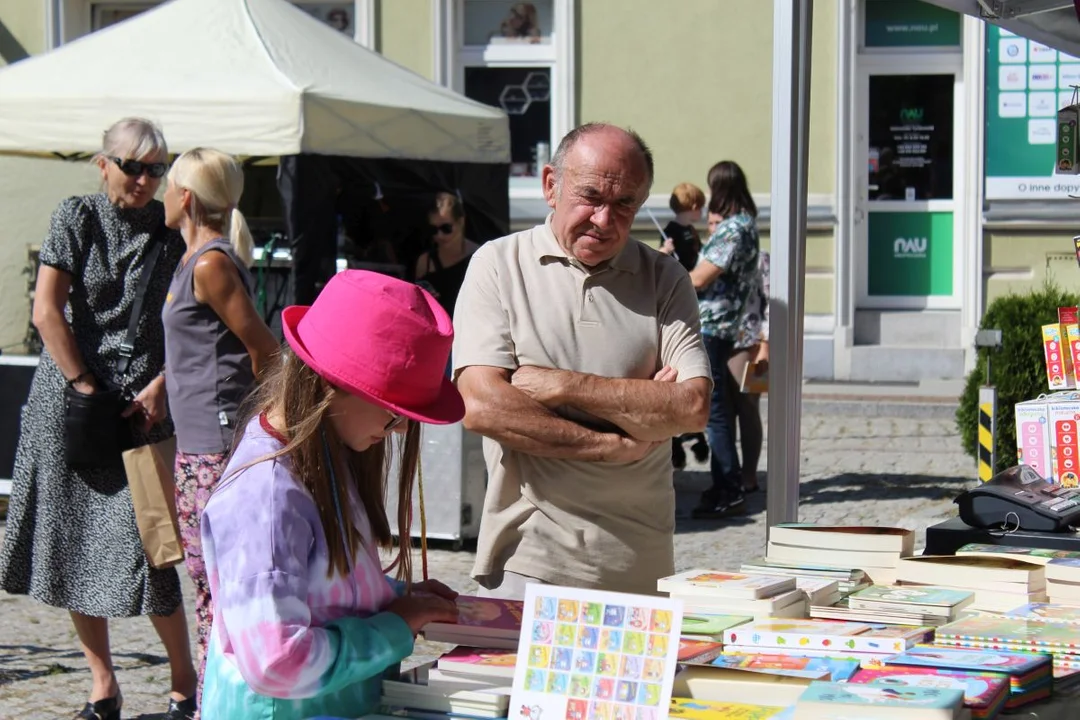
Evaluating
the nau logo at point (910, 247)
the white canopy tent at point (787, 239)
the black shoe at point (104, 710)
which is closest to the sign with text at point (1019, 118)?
the nau logo at point (910, 247)

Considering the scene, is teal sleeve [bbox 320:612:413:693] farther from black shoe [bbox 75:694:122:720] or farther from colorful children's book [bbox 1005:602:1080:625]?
black shoe [bbox 75:694:122:720]

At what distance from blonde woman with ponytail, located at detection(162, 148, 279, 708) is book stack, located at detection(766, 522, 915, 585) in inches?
68.0

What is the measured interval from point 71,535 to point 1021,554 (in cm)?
293

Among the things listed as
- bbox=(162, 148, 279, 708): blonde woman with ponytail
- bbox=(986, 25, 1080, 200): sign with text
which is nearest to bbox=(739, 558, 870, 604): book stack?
bbox=(162, 148, 279, 708): blonde woman with ponytail

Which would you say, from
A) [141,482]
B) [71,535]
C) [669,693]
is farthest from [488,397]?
[71,535]

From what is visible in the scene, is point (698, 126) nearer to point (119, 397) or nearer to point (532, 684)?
point (119, 397)

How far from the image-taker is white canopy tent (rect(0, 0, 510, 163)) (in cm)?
727

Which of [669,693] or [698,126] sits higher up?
[698,126]

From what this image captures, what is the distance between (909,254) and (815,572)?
412 inches

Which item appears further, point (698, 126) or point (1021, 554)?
point (698, 126)

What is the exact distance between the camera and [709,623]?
2494 mm

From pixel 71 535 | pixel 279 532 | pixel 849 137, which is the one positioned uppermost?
pixel 849 137

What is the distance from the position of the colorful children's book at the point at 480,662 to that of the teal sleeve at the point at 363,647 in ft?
0.26

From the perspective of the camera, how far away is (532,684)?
2.01 m
